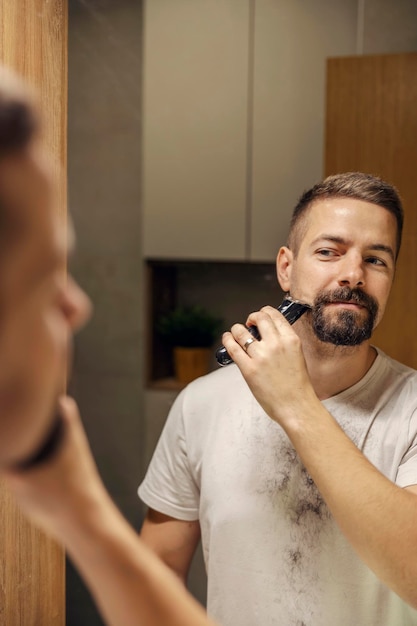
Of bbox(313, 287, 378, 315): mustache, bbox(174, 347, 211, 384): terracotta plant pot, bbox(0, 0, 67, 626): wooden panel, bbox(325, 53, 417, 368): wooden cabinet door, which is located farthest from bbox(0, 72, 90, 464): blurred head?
bbox(174, 347, 211, 384): terracotta plant pot

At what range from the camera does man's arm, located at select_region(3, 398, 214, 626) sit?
0.22 metres

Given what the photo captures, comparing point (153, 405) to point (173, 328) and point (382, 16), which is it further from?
point (382, 16)

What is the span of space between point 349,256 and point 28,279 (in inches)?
22.7

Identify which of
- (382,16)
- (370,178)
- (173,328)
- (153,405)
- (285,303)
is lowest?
(153,405)

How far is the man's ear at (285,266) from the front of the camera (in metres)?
0.82

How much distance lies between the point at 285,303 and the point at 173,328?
718 mm

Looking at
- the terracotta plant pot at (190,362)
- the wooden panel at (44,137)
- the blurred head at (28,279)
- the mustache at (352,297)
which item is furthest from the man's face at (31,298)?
the terracotta plant pot at (190,362)

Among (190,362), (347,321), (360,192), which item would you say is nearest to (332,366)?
(347,321)

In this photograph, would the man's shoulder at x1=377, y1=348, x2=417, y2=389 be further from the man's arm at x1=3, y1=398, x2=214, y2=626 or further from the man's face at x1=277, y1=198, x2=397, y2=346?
the man's arm at x1=3, y1=398, x2=214, y2=626

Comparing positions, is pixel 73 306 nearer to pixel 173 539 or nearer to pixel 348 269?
pixel 348 269

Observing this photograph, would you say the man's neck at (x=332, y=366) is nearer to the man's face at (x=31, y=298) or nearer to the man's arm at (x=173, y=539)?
the man's arm at (x=173, y=539)

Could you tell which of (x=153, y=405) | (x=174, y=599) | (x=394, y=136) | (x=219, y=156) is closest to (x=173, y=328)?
(x=153, y=405)

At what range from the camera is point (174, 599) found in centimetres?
24

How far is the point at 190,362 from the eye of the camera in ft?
4.71
